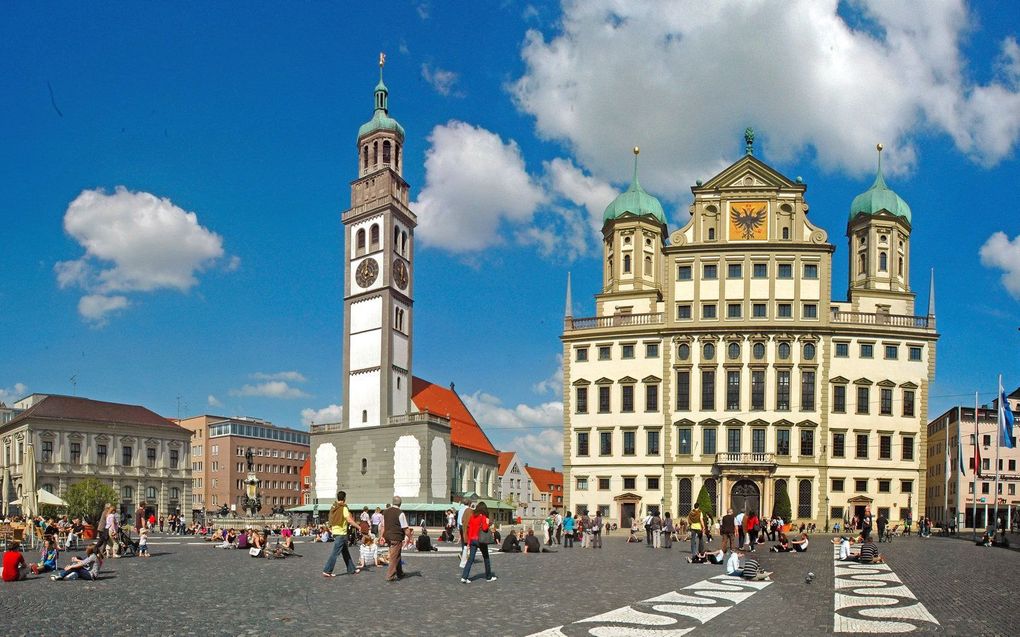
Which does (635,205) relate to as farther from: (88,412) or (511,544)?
(88,412)

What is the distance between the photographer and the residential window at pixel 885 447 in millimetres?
62531

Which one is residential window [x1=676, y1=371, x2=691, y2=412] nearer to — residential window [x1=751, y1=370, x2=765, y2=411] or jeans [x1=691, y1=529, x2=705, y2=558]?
residential window [x1=751, y1=370, x2=765, y2=411]

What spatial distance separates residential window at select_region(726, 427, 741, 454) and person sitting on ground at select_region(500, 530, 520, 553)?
1263 inches

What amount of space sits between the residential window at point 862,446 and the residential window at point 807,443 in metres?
3.11

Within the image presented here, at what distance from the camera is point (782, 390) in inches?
2475

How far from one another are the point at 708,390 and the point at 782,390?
489cm

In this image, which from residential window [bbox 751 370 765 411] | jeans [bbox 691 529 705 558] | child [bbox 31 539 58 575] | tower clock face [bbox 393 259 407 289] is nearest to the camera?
child [bbox 31 539 58 575]

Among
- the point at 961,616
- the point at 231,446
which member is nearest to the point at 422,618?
the point at 961,616

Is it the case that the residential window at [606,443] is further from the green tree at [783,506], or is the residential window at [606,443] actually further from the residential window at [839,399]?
the residential window at [839,399]

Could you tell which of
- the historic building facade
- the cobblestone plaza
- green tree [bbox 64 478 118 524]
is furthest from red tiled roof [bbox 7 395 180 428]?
the cobblestone plaza

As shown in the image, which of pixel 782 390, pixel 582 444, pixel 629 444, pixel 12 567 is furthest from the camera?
pixel 582 444

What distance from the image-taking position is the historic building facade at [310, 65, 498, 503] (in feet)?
241

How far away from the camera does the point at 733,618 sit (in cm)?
1487

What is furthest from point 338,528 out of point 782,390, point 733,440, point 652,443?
point 782,390
